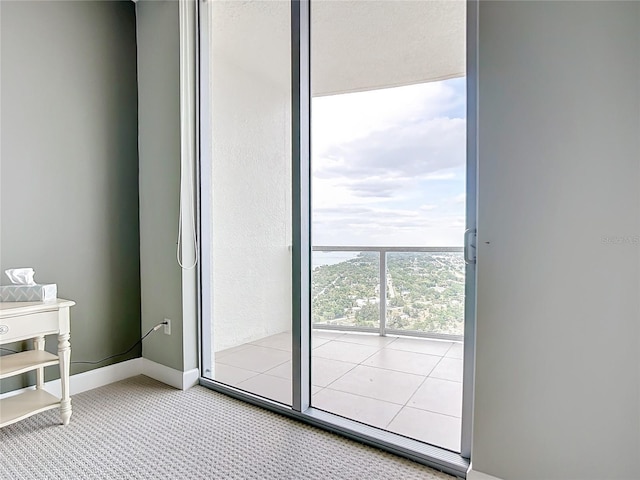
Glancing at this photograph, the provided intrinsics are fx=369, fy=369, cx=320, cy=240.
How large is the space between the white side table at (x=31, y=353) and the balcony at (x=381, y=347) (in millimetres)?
902

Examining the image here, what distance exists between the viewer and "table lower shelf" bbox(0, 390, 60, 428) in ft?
5.50

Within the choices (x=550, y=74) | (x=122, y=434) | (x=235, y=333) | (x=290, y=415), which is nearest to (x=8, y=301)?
(x=122, y=434)

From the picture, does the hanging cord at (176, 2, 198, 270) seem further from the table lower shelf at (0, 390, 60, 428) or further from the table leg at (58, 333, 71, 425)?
the table lower shelf at (0, 390, 60, 428)

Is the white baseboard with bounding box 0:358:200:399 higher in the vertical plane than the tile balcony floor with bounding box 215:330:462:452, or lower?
higher

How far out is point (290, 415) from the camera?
1.92 m

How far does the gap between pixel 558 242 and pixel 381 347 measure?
229cm

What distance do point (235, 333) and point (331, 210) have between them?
5.08ft

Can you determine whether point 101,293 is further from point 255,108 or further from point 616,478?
A: point 616,478

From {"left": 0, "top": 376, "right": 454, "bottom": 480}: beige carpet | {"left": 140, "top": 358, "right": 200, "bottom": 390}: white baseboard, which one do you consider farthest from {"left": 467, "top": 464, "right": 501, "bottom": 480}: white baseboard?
{"left": 140, "top": 358, "right": 200, "bottom": 390}: white baseboard

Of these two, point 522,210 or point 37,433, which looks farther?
point 37,433

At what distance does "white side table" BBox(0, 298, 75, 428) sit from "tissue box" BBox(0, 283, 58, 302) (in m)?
0.05

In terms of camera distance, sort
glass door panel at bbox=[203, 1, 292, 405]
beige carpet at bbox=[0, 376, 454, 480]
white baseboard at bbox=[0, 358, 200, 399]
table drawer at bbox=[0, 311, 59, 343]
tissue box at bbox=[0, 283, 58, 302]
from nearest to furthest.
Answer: beige carpet at bbox=[0, 376, 454, 480], table drawer at bbox=[0, 311, 59, 343], tissue box at bbox=[0, 283, 58, 302], white baseboard at bbox=[0, 358, 200, 399], glass door panel at bbox=[203, 1, 292, 405]

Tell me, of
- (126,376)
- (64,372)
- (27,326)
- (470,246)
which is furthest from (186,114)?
(470,246)

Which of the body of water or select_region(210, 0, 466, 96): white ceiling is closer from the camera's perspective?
select_region(210, 0, 466, 96): white ceiling
